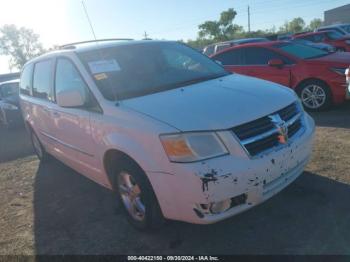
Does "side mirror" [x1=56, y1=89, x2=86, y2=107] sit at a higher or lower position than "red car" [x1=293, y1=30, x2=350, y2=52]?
higher

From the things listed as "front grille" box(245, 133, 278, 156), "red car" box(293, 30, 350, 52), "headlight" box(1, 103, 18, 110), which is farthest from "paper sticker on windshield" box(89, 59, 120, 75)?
"red car" box(293, 30, 350, 52)

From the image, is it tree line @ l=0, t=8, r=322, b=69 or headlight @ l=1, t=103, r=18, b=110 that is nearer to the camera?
headlight @ l=1, t=103, r=18, b=110

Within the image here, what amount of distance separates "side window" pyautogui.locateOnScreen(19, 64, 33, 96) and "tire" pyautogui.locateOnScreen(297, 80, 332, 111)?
5.10m

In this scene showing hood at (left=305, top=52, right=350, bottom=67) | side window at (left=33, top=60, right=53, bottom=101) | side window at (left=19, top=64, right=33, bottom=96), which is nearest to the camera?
side window at (left=33, top=60, right=53, bottom=101)

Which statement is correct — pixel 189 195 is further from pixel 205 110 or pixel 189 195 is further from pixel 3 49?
pixel 3 49

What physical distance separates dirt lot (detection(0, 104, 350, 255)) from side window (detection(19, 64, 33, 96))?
1.63 metres

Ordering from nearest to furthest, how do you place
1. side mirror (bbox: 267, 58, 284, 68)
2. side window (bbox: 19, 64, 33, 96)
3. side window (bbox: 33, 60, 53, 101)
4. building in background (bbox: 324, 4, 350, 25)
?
1. side window (bbox: 33, 60, 53, 101)
2. side window (bbox: 19, 64, 33, 96)
3. side mirror (bbox: 267, 58, 284, 68)
4. building in background (bbox: 324, 4, 350, 25)

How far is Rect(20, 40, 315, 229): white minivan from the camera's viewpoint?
2.96 m

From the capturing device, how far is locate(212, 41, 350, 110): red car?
727 centimetres

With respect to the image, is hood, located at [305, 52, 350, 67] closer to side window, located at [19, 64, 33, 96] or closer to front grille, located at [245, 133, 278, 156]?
front grille, located at [245, 133, 278, 156]

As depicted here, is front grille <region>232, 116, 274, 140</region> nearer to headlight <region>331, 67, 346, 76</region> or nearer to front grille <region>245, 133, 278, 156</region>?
front grille <region>245, 133, 278, 156</region>

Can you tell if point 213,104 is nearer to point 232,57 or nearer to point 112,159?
point 112,159

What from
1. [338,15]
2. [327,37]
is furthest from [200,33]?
[327,37]

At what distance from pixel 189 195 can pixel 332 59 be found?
581 cm
